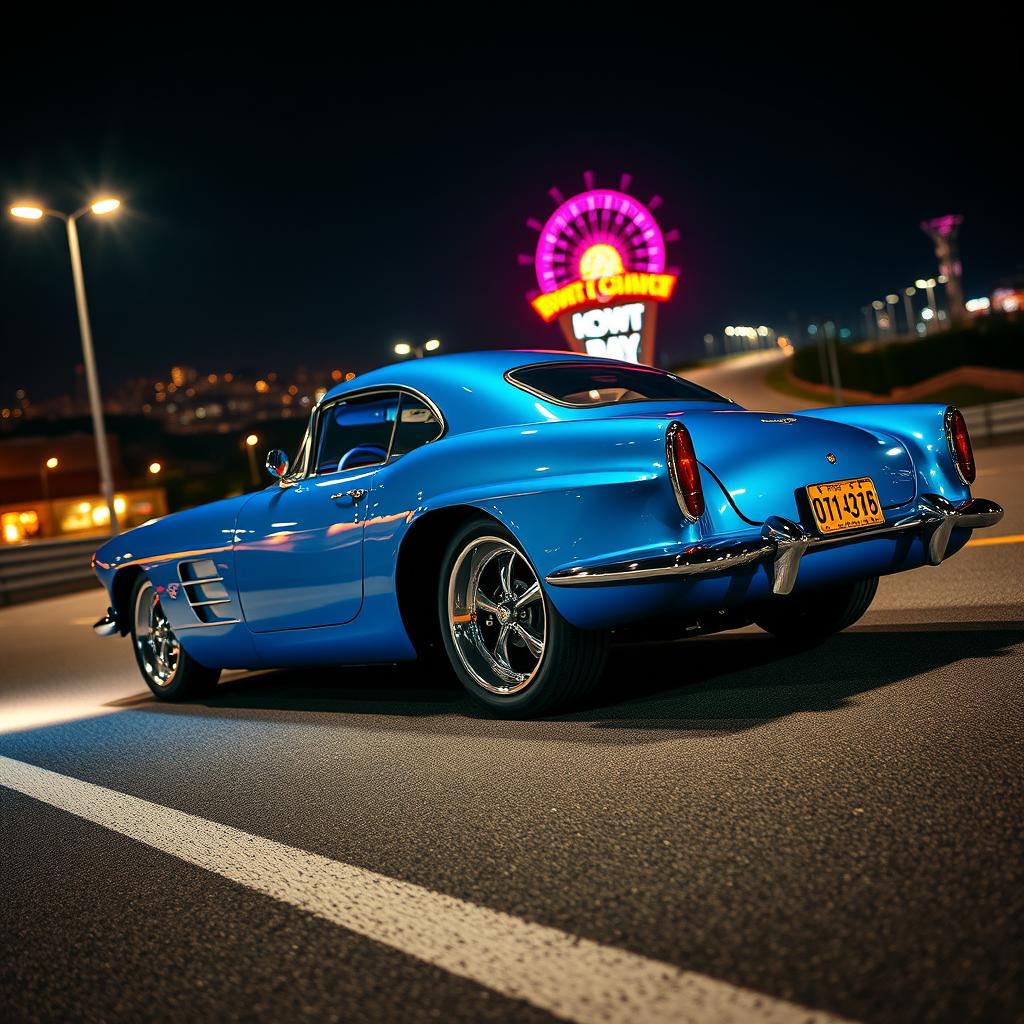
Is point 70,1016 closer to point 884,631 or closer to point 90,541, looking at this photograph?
point 884,631

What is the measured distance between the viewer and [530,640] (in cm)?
479

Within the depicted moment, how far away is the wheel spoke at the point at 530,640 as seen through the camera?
4755 mm

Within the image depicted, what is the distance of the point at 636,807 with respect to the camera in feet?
11.0

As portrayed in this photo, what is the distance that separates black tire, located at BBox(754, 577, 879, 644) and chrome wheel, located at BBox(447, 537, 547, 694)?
1379mm

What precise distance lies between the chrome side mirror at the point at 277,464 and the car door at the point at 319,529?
0.13 m

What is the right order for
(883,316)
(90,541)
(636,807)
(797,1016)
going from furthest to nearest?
(883,316) < (90,541) < (636,807) < (797,1016)

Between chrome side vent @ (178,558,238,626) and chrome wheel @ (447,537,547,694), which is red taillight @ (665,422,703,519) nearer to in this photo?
chrome wheel @ (447,537,547,694)

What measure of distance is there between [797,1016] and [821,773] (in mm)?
1516

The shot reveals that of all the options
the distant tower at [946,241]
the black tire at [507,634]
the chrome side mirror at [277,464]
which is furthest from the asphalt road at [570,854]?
the distant tower at [946,241]

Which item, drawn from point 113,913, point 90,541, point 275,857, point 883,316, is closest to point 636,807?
point 275,857

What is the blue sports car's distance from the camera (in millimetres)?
4297

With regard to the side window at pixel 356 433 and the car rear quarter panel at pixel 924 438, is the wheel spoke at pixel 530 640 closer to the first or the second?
the side window at pixel 356 433

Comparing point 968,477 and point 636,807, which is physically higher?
point 968,477

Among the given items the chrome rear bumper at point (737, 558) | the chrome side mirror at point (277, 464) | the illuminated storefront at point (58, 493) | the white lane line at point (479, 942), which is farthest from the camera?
the illuminated storefront at point (58, 493)
